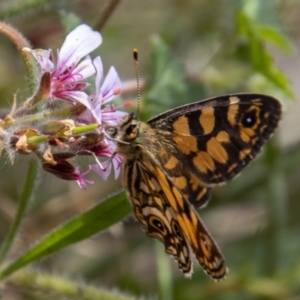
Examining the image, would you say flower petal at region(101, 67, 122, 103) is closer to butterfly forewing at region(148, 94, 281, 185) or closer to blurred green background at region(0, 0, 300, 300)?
butterfly forewing at region(148, 94, 281, 185)

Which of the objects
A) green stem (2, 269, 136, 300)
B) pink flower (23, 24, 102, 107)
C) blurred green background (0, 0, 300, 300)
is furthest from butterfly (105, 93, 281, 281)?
blurred green background (0, 0, 300, 300)

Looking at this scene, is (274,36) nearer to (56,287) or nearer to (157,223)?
(157,223)

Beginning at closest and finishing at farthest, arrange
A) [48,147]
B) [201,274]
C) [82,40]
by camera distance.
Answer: [48,147], [82,40], [201,274]

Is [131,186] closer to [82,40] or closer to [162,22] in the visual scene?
[82,40]

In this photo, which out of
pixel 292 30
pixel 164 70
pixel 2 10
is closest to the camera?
pixel 2 10

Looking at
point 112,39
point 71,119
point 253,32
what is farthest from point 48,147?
point 112,39

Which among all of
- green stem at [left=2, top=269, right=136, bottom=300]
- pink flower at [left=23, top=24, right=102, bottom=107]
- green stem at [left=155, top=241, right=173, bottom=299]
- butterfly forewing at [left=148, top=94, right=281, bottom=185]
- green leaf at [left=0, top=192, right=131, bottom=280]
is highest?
pink flower at [left=23, top=24, right=102, bottom=107]
